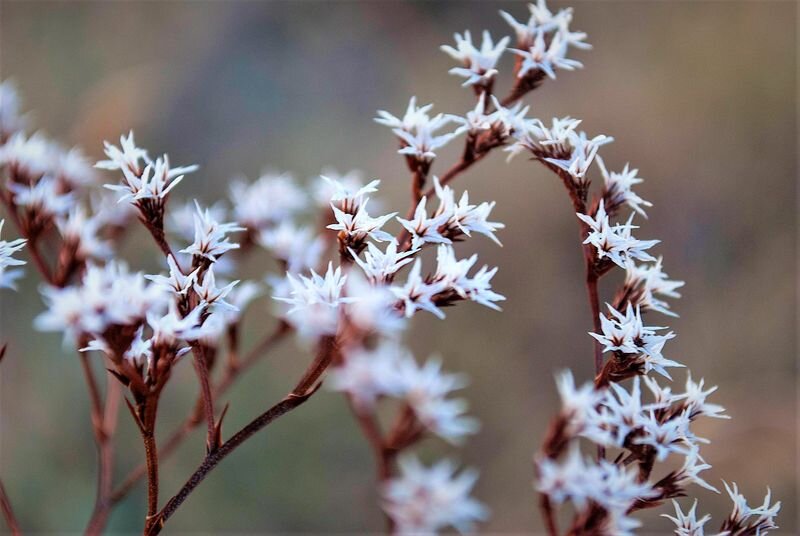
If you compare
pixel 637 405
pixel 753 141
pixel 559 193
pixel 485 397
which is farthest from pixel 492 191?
pixel 637 405

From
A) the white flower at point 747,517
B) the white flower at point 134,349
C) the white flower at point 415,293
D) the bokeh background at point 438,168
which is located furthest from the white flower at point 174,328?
the bokeh background at point 438,168

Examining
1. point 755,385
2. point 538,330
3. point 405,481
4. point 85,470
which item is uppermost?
point 538,330

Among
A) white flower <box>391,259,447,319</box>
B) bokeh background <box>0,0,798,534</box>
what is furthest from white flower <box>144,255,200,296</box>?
bokeh background <box>0,0,798,534</box>

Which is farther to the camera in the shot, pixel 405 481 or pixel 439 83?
pixel 439 83

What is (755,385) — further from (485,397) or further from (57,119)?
(57,119)

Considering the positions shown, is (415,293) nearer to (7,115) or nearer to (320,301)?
(320,301)

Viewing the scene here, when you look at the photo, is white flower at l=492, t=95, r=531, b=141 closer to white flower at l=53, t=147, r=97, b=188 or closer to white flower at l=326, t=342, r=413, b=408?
white flower at l=326, t=342, r=413, b=408

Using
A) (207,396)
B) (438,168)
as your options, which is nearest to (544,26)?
(207,396)
